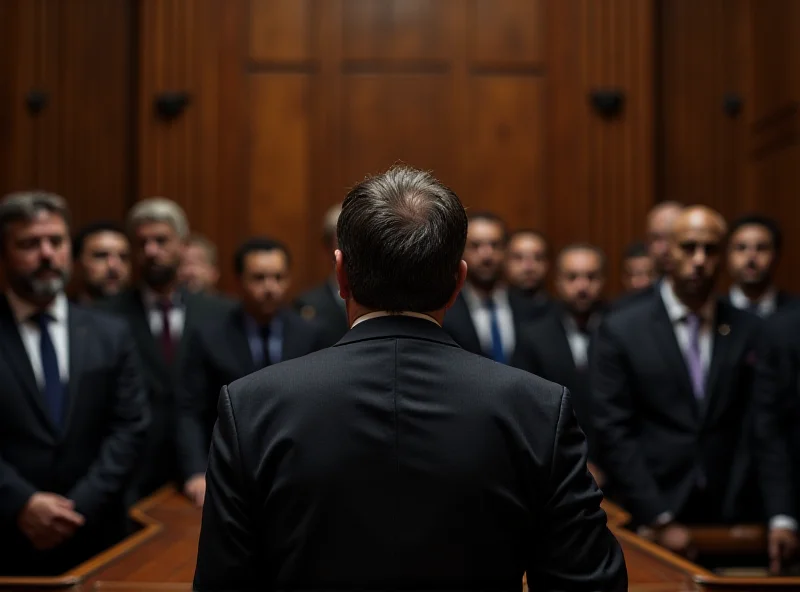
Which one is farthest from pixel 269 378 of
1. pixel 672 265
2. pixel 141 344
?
pixel 141 344

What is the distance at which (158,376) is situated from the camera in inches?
166

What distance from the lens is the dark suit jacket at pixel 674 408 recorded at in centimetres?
349

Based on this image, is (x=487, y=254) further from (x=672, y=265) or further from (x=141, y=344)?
(x=141, y=344)

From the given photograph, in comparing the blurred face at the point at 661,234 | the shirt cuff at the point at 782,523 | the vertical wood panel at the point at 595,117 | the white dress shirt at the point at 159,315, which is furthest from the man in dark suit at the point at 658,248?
the white dress shirt at the point at 159,315

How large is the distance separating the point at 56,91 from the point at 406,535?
6.00 metres

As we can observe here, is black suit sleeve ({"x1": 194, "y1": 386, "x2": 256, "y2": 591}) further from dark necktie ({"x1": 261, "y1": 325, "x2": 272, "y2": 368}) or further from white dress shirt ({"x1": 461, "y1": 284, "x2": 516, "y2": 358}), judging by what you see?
white dress shirt ({"x1": 461, "y1": 284, "x2": 516, "y2": 358})

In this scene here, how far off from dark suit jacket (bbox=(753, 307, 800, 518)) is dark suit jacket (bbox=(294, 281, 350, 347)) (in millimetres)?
1582

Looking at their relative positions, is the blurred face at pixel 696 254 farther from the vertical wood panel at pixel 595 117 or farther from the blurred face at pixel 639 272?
the vertical wood panel at pixel 595 117

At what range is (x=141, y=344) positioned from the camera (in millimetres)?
4262

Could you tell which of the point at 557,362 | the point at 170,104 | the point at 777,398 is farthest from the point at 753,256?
the point at 170,104

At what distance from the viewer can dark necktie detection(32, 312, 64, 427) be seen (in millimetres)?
3238

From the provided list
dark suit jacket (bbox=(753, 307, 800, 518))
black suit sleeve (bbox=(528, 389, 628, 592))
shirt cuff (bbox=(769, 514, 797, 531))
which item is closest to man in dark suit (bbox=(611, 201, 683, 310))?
dark suit jacket (bbox=(753, 307, 800, 518))

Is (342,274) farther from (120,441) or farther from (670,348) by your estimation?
(670,348)

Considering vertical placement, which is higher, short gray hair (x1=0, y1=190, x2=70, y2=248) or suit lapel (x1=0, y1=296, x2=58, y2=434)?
short gray hair (x1=0, y1=190, x2=70, y2=248)
